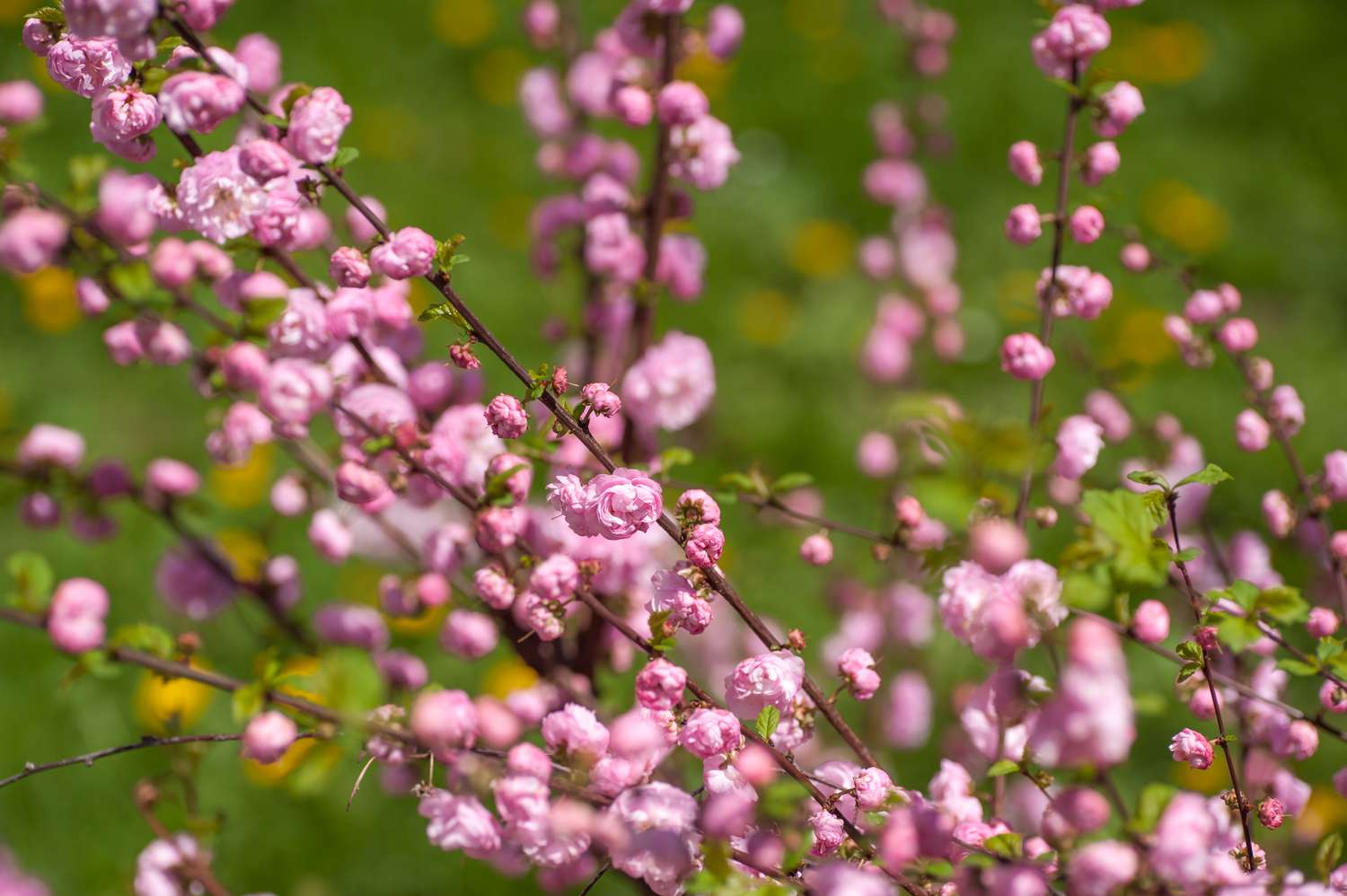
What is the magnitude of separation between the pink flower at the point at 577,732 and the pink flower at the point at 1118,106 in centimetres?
93

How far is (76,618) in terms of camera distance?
1.18 metres

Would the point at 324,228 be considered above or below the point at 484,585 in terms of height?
above

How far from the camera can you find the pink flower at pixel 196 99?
0.99 metres

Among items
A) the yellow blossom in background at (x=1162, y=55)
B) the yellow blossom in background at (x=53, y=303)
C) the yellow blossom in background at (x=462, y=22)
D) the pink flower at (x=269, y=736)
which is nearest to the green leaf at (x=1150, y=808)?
the pink flower at (x=269, y=736)

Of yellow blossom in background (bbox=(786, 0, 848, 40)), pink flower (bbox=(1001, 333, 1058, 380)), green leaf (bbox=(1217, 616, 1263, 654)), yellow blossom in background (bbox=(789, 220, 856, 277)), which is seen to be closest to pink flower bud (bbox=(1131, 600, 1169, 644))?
green leaf (bbox=(1217, 616, 1263, 654))

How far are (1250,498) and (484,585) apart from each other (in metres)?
2.25

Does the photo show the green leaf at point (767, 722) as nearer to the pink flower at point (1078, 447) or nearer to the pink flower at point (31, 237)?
the pink flower at point (1078, 447)

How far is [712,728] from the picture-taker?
1006mm

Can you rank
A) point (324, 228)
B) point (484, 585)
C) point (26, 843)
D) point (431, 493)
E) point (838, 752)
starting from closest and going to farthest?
point (484, 585) < point (431, 493) < point (324, 228) < point (838, 752) < point (26, 843)

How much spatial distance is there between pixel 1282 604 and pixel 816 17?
383 centimetres

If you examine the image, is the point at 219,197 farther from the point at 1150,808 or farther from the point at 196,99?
the point at 1150,808

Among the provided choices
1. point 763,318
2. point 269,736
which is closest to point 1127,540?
point 269,736

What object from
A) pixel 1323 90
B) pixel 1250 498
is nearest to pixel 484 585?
pixel 1250 498

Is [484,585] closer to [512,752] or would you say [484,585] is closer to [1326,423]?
[512,752]
